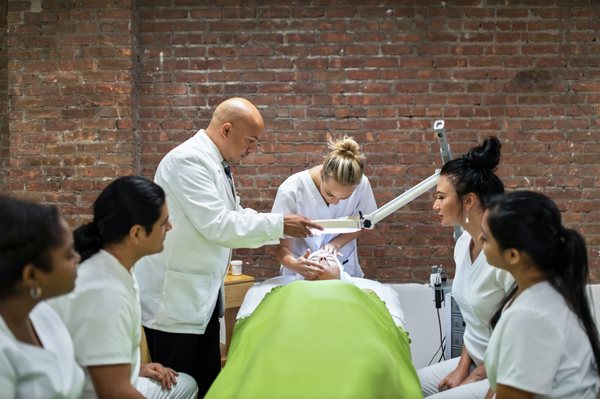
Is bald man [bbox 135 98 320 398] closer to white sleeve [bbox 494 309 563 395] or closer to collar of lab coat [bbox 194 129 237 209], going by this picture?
collar of lab coat [bbox 194 129 237 209]

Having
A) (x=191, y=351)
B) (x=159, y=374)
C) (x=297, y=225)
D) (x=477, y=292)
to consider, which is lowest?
(x=191, y=351)

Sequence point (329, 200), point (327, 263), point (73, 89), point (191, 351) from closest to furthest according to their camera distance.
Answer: point (191, 351), point (327, 263), point (329, 200), point (73, 89)

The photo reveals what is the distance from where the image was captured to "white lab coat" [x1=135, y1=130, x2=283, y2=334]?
2.78 meters

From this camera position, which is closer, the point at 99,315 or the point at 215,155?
the point at 99,315

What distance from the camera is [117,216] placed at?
1870 millimetres

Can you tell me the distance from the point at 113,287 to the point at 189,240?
1056 mm

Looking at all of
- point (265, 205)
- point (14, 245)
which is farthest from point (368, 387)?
point (265, 205)

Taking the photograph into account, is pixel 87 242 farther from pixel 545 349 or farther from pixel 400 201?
pixel 400 201

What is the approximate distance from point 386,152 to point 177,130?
47.8 inches

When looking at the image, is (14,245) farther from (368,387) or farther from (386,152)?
(386,152)

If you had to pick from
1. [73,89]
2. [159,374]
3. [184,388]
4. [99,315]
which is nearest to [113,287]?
[99,315]

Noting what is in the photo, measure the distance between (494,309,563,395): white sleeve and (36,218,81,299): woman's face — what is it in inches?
40.5

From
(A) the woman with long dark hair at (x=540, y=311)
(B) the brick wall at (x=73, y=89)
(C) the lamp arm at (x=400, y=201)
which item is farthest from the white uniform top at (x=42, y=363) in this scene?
(B) the brick wall at (x=73, y=89)

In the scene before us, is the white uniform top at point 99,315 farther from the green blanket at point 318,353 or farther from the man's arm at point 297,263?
the man's arm at point 297,263
